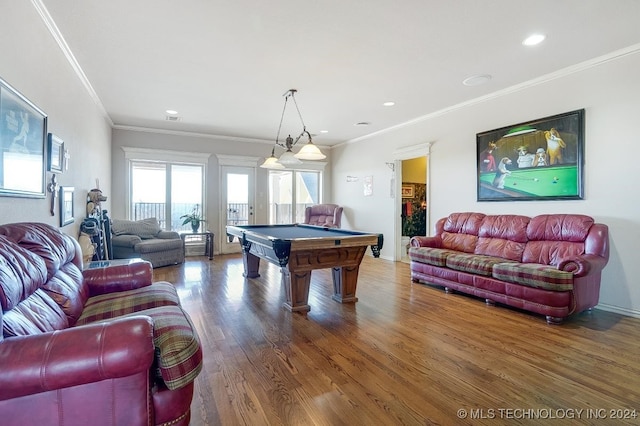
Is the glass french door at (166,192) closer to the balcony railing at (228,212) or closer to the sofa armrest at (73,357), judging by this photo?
the balcony railing at (228,212)

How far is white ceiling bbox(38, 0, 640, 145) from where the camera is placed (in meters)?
2.55

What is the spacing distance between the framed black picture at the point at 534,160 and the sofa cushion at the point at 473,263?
40.8 inches

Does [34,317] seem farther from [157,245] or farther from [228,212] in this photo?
[228,212]

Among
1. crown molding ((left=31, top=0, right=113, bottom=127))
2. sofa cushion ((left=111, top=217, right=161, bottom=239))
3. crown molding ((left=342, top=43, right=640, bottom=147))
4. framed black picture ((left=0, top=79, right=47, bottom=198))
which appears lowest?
sofa cushion ((left=111, top=217, right=161, bottom=239))

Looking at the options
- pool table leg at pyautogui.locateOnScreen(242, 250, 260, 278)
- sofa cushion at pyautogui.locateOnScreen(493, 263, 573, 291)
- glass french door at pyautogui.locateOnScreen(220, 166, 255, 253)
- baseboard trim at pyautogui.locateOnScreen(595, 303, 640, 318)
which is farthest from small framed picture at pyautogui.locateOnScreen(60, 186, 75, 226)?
baseboard trim at pyautogui.locateOnScreen(595, 303, 640, 318)

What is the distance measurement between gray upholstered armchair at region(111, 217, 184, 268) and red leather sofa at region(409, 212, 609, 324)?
4.13 meters

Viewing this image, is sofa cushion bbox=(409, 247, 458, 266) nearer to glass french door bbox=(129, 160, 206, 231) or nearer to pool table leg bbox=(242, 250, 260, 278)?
pool table leg bbox=(242, 250, 260, 278)

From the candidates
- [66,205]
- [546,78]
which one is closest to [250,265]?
[66,205]

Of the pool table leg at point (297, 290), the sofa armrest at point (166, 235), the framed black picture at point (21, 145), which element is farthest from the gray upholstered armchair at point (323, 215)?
the framed black picture at point (21, 145)

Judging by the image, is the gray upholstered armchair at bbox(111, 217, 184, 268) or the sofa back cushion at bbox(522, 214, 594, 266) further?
the gray upholstered armchair at bbox(111, 217, 184, 268)

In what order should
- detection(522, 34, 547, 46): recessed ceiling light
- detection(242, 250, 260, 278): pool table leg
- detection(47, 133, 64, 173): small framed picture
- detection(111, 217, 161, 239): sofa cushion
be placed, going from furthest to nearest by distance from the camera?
1. detection(111, 217, 161, 239): sofa cushion
2. detection(242, 250, 260, 278): pool table leg
3. detection(522, 34, 547, 46): recessed ceiling light
4. detection(47, 133, 64, 173): small framed picture

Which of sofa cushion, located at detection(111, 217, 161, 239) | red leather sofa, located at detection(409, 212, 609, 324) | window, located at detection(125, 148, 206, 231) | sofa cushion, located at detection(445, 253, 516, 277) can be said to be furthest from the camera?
window, located at detection(125, 148, 206, 231)

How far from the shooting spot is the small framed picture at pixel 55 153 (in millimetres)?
2689

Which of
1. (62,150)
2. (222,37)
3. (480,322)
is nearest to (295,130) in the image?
(222,37)
